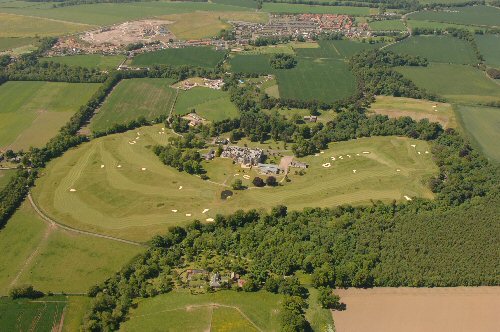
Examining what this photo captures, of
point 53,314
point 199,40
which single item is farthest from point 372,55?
point 53,314

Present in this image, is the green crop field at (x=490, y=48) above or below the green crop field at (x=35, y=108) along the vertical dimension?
above

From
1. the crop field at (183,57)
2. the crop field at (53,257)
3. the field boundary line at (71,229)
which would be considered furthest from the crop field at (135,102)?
the crop field at (53,257)

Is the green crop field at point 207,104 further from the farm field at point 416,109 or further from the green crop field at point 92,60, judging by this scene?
the farm field at point 416,109

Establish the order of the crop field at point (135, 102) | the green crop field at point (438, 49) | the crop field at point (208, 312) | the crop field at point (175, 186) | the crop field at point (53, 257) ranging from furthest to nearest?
the green crop field at point (438, 49), the crop field at point (135, 102), the crop field at point (175, 186), the crop field at point (53, 257), the crop field at point (208, 312)

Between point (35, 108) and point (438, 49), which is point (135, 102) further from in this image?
point (438, 49)

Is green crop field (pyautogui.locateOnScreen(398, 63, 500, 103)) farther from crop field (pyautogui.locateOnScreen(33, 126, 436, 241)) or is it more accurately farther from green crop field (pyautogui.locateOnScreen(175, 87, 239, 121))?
green crop field (pyautogui.locateOnScreen(175, 87, 239, 121))

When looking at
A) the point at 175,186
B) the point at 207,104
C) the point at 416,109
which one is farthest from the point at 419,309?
the point at 207,104
